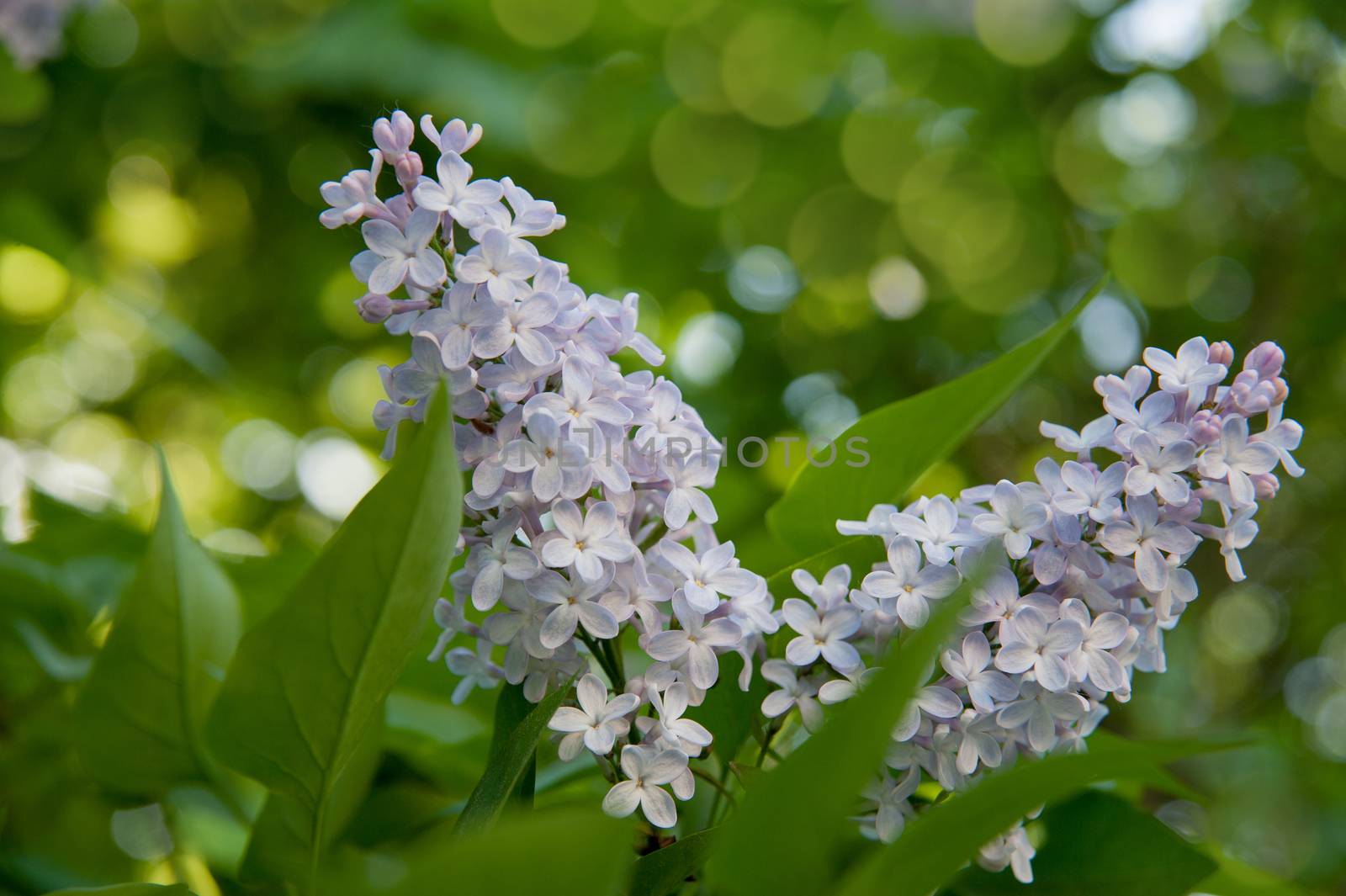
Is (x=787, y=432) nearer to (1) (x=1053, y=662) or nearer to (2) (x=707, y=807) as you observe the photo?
(2) (x=707, y=807)

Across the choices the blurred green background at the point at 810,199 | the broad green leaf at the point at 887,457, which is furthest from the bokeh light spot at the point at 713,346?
→ the broad green leaf at the point at 887,457

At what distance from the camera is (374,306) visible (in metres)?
0.46

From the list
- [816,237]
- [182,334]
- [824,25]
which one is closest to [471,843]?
[182,334]

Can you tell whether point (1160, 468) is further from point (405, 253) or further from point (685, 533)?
point (405, 253)

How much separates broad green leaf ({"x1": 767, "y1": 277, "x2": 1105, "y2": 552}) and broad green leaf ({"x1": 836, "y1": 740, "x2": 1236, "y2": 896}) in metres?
0.19

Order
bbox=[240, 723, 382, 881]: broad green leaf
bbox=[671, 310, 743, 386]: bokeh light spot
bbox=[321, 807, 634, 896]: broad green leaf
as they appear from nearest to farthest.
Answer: bbox=[321, 807, 634, 896]: broad green leaf < bbox=[240, 723, 382, 881]: broad green leaf < bbox=[671, 310, 743, 386]: bokeh light spot

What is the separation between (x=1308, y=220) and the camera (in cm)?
164

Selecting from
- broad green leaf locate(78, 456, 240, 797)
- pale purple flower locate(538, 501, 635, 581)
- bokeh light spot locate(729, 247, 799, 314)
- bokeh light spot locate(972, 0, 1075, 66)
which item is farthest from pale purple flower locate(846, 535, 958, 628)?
bokeh light spot locate(972, 0, 1075, 66)

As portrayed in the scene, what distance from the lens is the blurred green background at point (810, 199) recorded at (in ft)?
4.86

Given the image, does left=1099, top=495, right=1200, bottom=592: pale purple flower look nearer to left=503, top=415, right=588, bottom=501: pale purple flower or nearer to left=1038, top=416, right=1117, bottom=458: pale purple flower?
left=1038, top=416, right=1117, bottom=458: pale purple flower

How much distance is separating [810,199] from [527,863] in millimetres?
1406

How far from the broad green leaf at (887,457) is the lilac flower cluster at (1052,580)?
6 cm

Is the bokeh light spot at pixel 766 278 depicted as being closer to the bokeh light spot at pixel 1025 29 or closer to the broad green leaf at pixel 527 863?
the bokeh light spot at pixel 1025 29

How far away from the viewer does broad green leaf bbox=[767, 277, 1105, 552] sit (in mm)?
528
